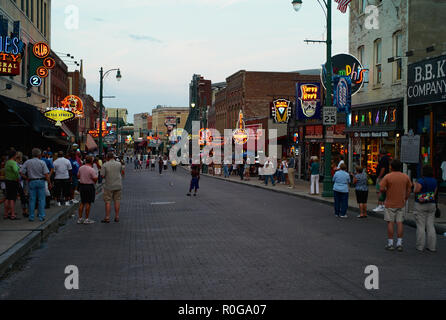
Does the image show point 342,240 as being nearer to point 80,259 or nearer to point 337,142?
point 80,259

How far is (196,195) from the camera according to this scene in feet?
80.6

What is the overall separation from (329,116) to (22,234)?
14177 millimetres

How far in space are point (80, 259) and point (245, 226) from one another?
17.5ft

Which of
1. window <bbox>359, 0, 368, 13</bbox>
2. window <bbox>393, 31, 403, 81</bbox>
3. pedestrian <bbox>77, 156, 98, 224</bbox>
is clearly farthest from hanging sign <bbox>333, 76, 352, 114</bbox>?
pedestrian <bbox>77, 156, 98, 224</bbox>

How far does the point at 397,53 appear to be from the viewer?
84.4 ft

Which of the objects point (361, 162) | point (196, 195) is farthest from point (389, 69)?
point (196, 195)

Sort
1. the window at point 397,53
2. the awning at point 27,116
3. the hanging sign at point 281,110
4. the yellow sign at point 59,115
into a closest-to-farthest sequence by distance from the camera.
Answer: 1. the awning at point 27,116
2. the window at point 397,53
3. the yellow sign at point 59,115
4. the hanging sign at point 281,110

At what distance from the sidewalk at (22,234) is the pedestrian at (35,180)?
303 millimetres

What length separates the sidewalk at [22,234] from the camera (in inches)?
360

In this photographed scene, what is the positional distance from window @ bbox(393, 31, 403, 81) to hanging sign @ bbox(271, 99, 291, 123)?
15.0 meters

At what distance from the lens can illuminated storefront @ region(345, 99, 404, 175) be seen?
25406 mm

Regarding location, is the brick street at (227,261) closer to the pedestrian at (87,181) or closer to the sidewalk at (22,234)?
the sidewalk at (22,234)

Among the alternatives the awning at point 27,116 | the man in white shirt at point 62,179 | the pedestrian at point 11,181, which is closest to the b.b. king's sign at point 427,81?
the man in white shirt at point 62,179

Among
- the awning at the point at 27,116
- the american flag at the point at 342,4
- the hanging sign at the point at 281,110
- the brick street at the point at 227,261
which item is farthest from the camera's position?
the hanging sign at the point at 281,110
